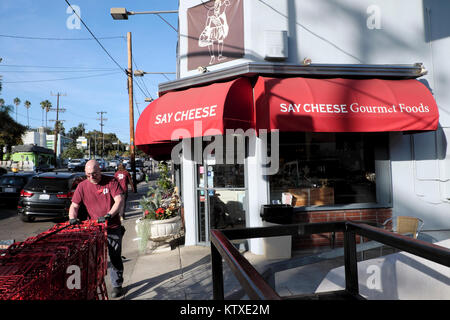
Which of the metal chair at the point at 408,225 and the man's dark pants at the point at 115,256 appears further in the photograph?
the metal chair at the point at 408,225

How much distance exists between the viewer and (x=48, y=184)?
976 centimetres

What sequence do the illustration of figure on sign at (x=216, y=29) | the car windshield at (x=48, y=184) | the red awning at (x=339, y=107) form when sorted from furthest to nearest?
the car windshield at (x=48, y=184)
the illustration of figure on sign at (x=216, y=29)
the red awning at (x=339, y=107)

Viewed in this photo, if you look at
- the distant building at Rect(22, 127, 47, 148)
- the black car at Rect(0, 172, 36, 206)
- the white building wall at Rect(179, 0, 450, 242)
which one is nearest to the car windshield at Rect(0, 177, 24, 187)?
the black car at Rect(0, 172, 36, 206)

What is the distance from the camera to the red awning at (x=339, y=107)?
5.17 meters

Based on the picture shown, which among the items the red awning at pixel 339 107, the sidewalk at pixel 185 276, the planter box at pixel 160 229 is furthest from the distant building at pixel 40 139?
the red awning at pixel 339 107

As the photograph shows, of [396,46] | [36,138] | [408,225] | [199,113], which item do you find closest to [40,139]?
[36,138]

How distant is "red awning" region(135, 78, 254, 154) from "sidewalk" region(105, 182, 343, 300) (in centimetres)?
239

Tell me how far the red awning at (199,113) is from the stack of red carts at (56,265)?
2.31 m

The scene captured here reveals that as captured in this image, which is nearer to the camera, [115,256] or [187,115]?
[115,256]

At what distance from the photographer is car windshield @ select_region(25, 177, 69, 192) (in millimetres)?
9664

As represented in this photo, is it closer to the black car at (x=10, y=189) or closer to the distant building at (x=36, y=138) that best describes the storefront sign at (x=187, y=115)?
the black car at (x=10, y=189)

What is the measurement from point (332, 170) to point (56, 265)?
561cm

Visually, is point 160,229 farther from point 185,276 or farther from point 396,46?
point 396,46

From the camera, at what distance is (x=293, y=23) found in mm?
6457
